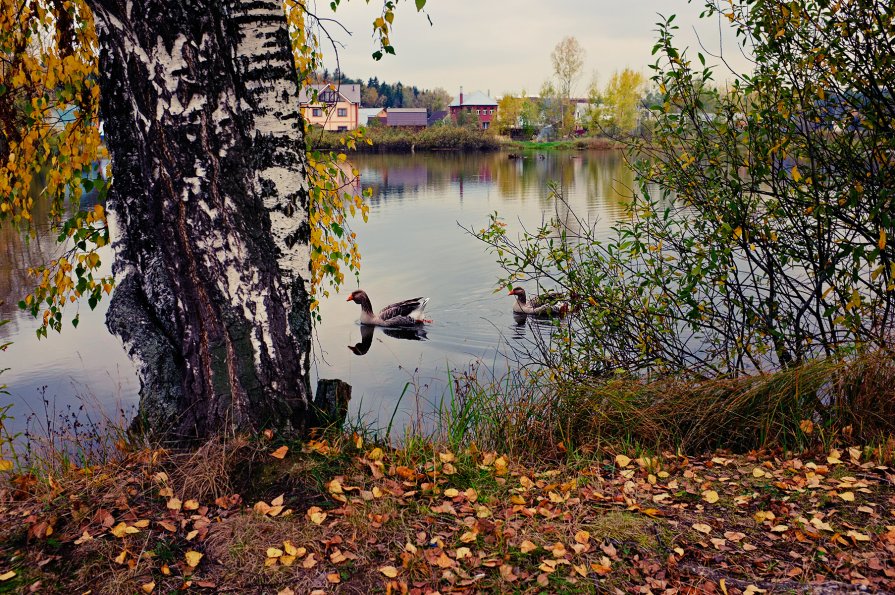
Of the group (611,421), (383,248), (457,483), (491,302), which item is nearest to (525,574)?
(457,483)

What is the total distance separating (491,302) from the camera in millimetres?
15469

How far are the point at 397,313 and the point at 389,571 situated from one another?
10428mm

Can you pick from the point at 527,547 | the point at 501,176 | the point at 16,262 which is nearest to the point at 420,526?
the point at 527,547

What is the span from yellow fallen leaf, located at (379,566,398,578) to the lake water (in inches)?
79.2

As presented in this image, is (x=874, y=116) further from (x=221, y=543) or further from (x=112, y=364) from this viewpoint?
(x=112, y=364)

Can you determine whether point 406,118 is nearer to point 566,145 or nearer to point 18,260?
point 566,145

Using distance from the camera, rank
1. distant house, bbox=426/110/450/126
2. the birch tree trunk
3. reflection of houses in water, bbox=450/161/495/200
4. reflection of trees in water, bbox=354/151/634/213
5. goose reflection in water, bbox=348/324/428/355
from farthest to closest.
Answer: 1. distant house, bbox=426/110/450/126
2. reflection of houses in water, bbox=450/161/495/200
3. reflection of trees in water, bbox=354/151/634/213
4. goose reflection in water, bbox=348/324/428/355
5. the birch tree trunk

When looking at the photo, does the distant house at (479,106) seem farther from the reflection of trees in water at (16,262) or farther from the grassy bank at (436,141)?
the reflection of trees in water at (16,262)

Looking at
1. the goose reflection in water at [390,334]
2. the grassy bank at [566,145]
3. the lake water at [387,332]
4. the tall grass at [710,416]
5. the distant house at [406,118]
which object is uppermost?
the distant house at [406,118]

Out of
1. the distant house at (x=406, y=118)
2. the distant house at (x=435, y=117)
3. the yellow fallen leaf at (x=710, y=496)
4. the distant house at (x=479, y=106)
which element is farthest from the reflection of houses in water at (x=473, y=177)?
the distant house at (x=479, y=106)

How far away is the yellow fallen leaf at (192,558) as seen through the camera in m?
3.74

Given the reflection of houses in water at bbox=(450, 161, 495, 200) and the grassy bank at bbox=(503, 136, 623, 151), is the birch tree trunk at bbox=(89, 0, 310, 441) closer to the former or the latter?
the reflection of houses in water at bbox=(450, 161, 495, 200)

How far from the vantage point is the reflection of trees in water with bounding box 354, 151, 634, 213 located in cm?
3312

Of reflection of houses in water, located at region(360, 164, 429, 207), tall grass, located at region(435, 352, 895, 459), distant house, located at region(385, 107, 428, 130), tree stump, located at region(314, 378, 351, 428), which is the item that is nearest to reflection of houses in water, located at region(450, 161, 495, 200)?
reflection of houses in water, located at region(360, 164, 429, 207)
